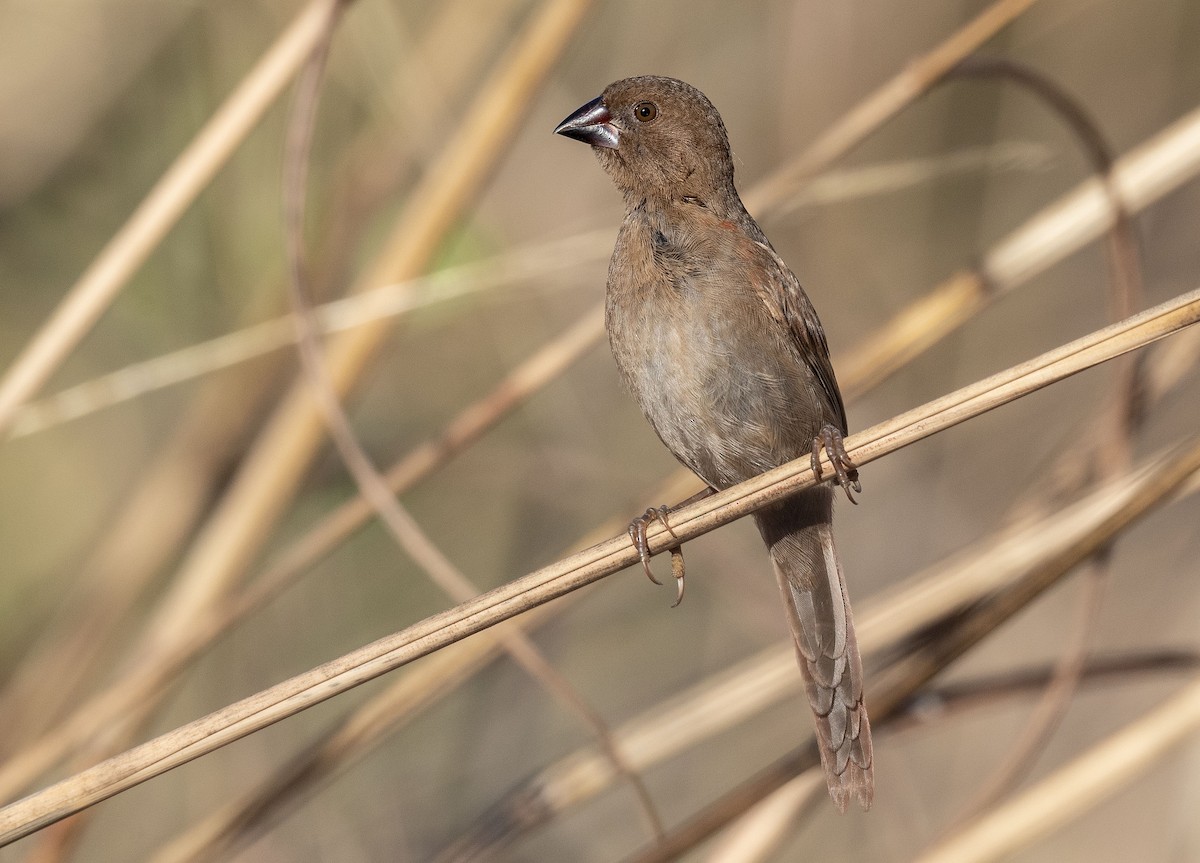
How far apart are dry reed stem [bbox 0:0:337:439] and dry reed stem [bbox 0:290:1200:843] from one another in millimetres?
1069

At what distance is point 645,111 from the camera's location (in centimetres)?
324

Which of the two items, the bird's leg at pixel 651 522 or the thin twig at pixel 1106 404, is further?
the thin twig at pixel 1106 404

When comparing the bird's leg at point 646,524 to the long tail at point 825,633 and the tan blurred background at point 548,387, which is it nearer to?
the long tail at point 825,633

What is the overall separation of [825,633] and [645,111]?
4.80 ft

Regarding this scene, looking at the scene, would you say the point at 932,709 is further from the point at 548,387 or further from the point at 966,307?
the point at 548,387

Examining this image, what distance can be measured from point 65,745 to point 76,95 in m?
2.31

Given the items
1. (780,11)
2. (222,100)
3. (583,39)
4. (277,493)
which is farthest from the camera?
(583,39)

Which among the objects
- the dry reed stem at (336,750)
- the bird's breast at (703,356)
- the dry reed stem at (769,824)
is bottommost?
the dry reed stem at (769,824)

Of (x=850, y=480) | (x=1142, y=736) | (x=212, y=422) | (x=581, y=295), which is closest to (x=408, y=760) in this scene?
(x=212, y=422)

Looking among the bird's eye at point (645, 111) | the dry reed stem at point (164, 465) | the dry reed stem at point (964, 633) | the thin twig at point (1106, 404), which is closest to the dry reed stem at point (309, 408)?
the dry reed stem at point (164, 465)

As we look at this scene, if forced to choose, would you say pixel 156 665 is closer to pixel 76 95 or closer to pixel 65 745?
pixel 65 745

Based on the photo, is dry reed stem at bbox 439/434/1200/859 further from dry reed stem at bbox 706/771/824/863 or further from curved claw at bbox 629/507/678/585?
curved claw at bbox 629/507/678/585

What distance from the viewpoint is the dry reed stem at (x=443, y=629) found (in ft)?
6.29

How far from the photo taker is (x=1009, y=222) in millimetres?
4750
